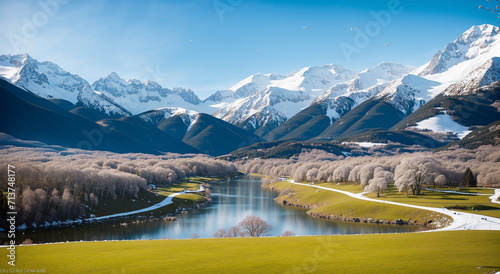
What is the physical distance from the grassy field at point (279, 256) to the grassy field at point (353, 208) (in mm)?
27471

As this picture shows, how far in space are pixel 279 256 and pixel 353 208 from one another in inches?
2205

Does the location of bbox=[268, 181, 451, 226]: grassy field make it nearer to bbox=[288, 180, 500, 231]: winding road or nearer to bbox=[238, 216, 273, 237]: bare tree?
bbox=[288, 180, 500, 231]: winding road

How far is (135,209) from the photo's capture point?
91.2m

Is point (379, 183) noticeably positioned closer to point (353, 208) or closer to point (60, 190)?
point (353, 208)

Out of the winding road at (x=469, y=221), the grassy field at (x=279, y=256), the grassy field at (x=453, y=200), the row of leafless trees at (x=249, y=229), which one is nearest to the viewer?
the grassy field at (x=279, y=256)

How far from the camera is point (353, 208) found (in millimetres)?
81688

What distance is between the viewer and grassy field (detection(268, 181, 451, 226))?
6650 cm

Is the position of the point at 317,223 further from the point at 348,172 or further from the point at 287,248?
the point at 348,172

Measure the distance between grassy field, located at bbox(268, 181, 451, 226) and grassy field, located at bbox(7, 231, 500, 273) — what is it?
27471 mm

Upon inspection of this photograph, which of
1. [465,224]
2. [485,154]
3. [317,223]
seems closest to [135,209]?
[317,223]

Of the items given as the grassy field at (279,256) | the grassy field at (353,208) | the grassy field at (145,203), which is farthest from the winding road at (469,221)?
the grassy field at (145,203)

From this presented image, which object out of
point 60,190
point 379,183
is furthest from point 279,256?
point 379,183

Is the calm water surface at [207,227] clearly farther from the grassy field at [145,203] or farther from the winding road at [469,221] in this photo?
the grassy field at [145,203]

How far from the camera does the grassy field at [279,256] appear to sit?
26109mm
